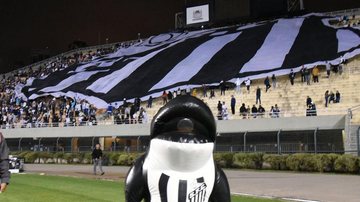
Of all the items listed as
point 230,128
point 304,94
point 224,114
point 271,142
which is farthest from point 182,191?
point 304,94

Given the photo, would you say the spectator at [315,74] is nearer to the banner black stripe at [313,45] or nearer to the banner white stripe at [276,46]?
the banner black stripe at [313,45]

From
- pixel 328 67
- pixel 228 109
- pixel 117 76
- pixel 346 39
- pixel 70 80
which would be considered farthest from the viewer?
pixel 70 80

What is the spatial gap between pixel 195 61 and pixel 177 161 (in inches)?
1718

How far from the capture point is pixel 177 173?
3818 mm

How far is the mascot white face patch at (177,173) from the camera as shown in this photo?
3.76 meters

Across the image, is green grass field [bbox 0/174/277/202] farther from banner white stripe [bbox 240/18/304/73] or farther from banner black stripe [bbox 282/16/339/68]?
banner white stripe [bbox 240/18/304/73]

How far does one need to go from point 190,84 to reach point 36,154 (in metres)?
13.2

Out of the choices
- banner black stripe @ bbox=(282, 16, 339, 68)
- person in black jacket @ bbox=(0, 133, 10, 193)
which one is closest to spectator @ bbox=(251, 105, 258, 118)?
banner black stripe @ bbox=(282, 16, 339, 68)

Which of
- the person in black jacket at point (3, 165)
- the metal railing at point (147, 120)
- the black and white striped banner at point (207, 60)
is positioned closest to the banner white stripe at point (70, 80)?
the black and white striped banner at point (207, 60)

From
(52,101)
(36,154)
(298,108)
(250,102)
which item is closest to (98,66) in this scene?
(52,101)

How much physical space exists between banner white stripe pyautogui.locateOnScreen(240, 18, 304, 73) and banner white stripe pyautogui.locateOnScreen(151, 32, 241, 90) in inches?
181

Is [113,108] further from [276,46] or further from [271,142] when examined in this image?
[271,142]

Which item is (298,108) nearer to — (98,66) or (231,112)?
(231,112)

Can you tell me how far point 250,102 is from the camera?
119ft
